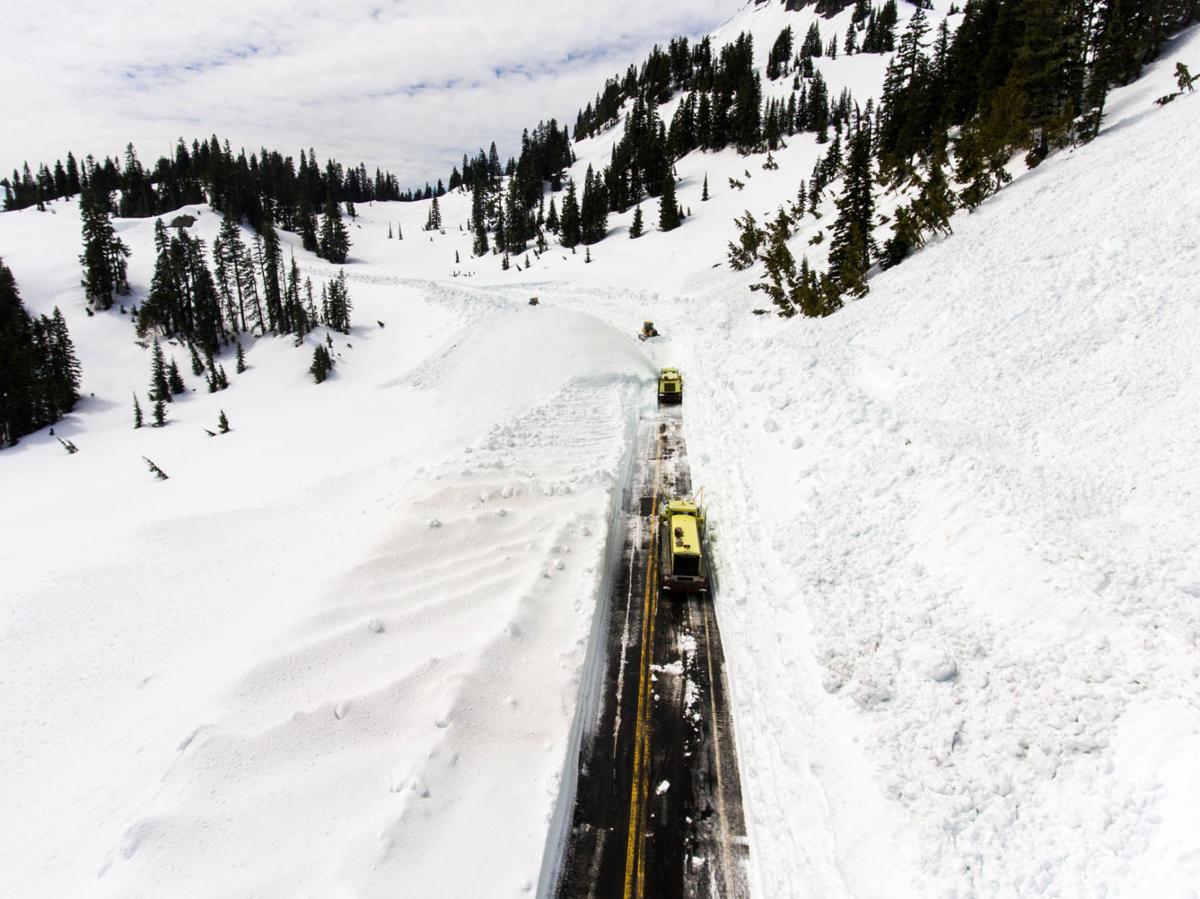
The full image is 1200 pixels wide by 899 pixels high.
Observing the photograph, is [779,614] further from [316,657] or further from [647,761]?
[316,657]

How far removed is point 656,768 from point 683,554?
580cm

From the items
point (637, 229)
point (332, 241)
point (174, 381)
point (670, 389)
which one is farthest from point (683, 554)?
point (332, 241)

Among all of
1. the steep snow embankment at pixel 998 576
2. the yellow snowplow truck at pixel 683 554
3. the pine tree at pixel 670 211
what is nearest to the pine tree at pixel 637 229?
the pine tree at pixel 670 211

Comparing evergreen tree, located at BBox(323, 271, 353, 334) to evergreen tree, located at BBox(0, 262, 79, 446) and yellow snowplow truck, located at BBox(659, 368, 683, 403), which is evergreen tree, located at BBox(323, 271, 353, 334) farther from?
yellow snowplow truck, located at BBox(659, 368, 683, 403)

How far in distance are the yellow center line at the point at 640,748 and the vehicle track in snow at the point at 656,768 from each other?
0.07 ft

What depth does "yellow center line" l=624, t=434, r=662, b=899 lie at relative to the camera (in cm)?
1009

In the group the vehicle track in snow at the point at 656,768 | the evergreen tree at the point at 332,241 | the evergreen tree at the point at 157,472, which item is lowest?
the evergreen tree at the point at 157,472

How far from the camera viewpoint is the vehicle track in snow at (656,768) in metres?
10.0

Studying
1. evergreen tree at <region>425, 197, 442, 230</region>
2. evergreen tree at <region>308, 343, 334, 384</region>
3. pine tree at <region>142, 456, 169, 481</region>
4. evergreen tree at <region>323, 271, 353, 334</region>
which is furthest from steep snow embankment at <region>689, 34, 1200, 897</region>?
evergreen tree at <region>425, 197, 442, 230</region>

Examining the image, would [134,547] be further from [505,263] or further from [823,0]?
[823,0]

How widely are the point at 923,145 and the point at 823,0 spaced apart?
18236 centimetres

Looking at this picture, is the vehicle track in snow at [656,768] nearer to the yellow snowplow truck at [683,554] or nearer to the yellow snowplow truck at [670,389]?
the yellow snowplow truck at [683,554]

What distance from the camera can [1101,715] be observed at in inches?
354

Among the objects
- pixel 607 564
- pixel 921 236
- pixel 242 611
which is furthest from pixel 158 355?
pixel 921 236
